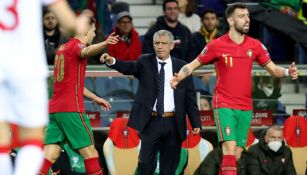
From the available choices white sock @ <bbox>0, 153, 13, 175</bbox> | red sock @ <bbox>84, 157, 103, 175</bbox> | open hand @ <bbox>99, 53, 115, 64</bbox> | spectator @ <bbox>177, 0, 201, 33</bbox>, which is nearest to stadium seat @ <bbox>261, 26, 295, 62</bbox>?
spectator @ <bbox>177, 0, 201, 33</bbox>

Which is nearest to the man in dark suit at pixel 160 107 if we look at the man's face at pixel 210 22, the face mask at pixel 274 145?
the face mask at pixel 274 145

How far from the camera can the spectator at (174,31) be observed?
658 inches

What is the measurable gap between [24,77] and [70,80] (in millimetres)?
5587

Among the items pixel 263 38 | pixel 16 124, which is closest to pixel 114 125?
pixel 263 38

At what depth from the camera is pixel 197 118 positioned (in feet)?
46.9

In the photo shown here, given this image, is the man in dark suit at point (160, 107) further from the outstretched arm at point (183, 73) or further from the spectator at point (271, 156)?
the spectator at point (271, 156)

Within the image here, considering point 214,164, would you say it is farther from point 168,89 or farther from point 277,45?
point 277,45

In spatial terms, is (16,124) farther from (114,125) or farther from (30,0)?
(114,125)

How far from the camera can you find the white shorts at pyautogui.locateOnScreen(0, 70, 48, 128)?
7836 mm

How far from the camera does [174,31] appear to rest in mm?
17062

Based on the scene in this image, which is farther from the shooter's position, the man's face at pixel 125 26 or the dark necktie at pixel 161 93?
the man's face at pixel 125 26

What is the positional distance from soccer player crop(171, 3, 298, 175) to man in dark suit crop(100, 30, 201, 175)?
22.4 inches

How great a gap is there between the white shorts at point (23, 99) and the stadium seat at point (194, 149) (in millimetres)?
7898

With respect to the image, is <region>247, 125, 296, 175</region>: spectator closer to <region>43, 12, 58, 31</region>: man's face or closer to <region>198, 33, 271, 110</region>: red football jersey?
<region>198, 33, 271, 110</region>: red football jersey
